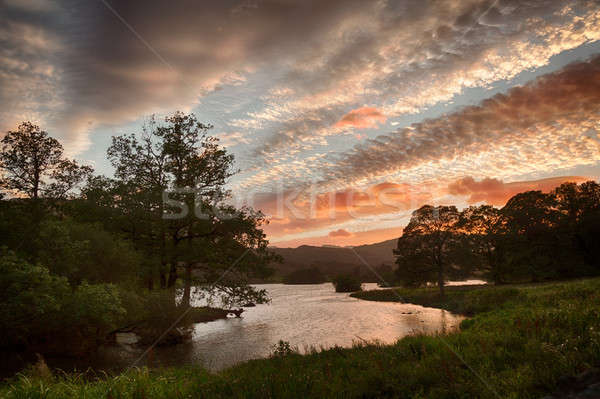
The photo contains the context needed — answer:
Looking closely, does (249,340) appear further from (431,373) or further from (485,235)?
(485,235)

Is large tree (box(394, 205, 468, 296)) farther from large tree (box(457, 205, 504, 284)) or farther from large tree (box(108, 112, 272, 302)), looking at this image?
large tree (box(108, 112, 272, 302))

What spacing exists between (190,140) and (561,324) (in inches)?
1034

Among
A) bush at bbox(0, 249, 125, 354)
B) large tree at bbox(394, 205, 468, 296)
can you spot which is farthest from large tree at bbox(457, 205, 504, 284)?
bush at bbox(0, 249, 125, 354)

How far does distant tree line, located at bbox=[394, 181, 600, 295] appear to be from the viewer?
41.4m

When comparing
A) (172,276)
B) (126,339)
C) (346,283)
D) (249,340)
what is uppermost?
(172,276)

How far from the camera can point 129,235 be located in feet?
81.8

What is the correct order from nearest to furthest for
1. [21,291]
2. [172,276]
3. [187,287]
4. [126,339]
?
[21,291]
[126,339]
[187,287]
[172,276]

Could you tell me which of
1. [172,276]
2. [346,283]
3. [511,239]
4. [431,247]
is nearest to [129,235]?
[172,276]

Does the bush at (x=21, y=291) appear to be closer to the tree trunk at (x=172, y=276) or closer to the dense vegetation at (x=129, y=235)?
the dense vegetation at (x=129, y=235)

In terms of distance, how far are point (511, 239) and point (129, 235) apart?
1854 inches

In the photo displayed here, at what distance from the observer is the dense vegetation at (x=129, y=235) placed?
1481 centimetres

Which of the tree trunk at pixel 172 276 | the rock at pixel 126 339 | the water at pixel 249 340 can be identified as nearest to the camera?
the water at pixel 249 340

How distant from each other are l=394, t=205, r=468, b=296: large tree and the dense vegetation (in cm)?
3196

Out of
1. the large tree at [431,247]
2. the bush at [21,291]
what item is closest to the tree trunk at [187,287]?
the bush at [21,291]
